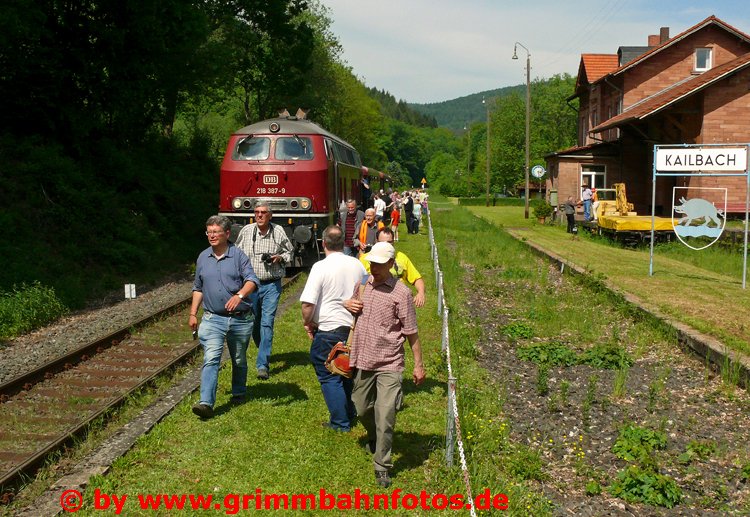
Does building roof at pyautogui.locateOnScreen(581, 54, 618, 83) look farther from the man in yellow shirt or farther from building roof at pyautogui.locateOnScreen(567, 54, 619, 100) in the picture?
the man in yellow shirt

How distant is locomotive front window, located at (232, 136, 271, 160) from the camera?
16.8 m

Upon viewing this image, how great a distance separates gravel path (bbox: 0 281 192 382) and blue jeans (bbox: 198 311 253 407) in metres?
3.16

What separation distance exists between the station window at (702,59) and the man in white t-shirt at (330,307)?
1411 inches

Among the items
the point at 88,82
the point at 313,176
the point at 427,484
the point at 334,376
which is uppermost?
the point at 88,82

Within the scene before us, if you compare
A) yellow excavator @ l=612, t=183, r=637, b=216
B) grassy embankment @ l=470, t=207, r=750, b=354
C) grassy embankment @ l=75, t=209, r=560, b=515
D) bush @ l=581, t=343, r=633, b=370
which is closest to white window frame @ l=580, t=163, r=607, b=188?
yellow excavator @ l=612, t=183, r=637, b=216

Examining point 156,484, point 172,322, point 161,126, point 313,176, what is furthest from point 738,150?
point 161,126

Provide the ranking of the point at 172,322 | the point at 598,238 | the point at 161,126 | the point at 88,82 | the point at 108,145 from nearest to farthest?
1. the point at 172,322
2. the point at 88,82
3. the point at 108,145
4. the point at 598,238
5. the point at 161,126

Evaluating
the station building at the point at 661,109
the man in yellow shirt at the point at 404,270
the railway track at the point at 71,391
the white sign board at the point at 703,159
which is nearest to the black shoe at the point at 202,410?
the railway track at the point at 71,391

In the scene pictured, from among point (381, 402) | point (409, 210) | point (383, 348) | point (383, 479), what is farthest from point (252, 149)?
point (409, 210)

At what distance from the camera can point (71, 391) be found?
8.30m

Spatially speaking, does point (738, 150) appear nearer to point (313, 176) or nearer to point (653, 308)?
point (653, 308)

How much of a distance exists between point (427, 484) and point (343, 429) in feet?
4.19

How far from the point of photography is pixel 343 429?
22.2ft

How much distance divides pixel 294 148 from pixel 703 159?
891cm
